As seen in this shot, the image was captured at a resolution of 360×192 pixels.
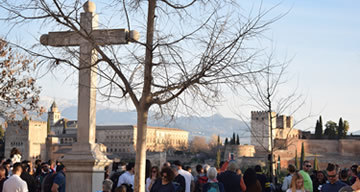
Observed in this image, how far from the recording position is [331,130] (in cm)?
10106

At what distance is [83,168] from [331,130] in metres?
96.9

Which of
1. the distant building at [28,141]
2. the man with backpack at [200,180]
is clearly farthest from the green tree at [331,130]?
the man with backpack at [200,180]

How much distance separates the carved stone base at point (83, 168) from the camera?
27.9ft

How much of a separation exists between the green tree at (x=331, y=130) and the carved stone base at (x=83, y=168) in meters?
92.5

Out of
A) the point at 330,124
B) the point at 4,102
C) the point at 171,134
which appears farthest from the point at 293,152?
the point at 4,102

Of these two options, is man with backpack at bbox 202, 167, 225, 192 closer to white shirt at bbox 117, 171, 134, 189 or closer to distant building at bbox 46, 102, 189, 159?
A: white shirt at bbox 117, 171, 134, 189

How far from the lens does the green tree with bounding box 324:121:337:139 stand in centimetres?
9749

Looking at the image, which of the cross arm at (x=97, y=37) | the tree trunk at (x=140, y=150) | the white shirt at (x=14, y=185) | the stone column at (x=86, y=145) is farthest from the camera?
the stone column at (x=86, y=145)

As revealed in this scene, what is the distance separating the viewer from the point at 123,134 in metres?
131

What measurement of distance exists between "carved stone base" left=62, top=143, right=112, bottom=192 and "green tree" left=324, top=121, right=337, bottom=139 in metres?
92.5

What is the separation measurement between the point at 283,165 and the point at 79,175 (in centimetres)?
8283

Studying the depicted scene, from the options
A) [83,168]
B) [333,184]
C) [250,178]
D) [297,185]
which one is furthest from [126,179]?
[333,184]

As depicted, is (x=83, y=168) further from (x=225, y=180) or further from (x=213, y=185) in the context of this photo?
(x=225, y=180)

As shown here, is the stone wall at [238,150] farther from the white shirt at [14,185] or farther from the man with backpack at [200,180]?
the white shirt at [14,185]
